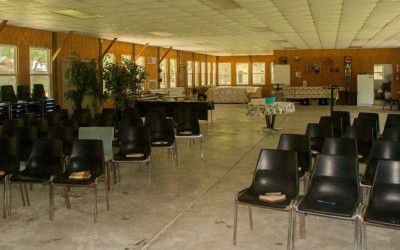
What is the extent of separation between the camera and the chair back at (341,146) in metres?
4.98

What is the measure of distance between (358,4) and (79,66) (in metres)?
7.48

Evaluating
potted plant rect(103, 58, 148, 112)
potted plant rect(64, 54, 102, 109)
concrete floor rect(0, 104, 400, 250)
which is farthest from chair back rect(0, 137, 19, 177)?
potted plant rect(64, 54, 102, 109)

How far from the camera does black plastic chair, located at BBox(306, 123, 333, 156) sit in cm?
624

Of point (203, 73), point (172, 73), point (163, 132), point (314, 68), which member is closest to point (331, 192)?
point (163, 132)

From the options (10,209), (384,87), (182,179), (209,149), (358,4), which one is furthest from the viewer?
(384,87)

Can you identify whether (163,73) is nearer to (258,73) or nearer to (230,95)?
(230,95)

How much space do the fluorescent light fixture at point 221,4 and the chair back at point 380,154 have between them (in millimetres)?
4521

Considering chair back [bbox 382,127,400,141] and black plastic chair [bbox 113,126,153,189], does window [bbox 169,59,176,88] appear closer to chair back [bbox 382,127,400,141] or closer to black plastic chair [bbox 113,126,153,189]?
black plastic chair [bbox 113,126,153,189]

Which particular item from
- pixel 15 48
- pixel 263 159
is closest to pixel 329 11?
pixel 263 159

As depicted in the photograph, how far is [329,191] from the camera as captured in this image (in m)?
3.91

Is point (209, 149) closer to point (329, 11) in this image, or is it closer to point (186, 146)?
point (186, 146)

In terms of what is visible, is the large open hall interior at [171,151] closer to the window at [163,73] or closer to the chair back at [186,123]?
the chair back at [186,123]

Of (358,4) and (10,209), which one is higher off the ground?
(358,4)

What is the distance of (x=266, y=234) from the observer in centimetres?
416
